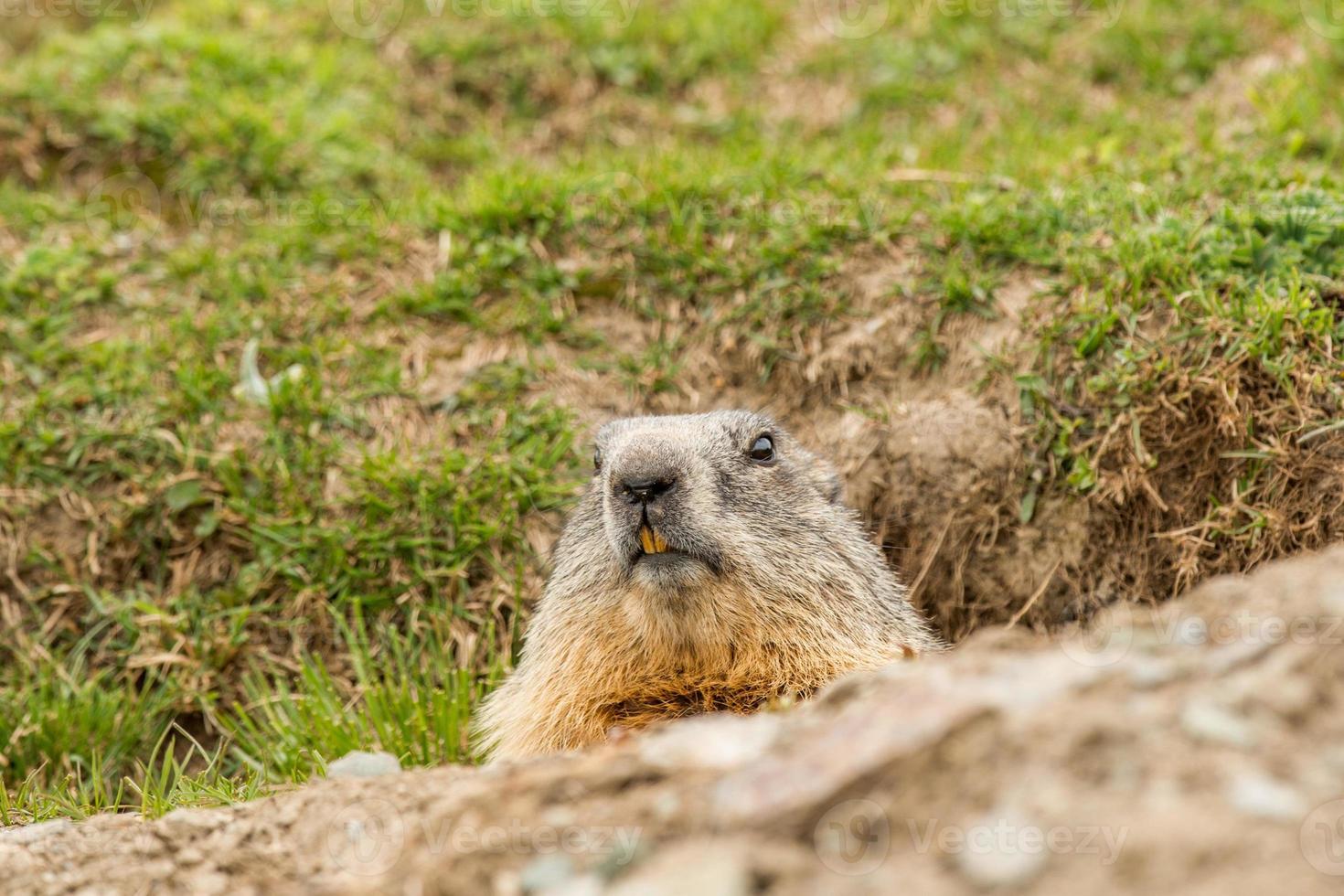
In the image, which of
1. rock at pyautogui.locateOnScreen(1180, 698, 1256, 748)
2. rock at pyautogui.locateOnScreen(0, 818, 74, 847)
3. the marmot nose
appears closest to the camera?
rock at pyautogui.locateOnScreen(1180, 698, 1256, 748)

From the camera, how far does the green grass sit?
464cm

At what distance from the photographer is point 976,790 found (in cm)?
187

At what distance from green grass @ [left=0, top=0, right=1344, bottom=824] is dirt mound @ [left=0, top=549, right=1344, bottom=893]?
1741 millimetres

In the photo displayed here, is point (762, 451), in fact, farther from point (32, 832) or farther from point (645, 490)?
point (32, 832)

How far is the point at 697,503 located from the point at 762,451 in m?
0.65

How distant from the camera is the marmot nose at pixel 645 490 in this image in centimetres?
364

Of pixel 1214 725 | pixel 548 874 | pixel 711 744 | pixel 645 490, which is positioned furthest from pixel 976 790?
pixel 645 490

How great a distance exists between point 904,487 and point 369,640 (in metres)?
2.24

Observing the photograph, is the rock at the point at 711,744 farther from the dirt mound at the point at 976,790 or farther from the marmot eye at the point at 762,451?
the marmot eye at the point at 762,451

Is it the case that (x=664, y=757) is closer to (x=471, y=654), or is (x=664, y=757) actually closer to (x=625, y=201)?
(x=471, y=654)

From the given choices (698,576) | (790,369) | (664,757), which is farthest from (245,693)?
(664,757)

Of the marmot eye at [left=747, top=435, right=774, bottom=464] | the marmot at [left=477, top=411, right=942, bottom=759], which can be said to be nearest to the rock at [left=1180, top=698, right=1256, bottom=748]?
the marmot at [left=477, top=411, right=942, bottom=759]

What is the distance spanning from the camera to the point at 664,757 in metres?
2.27

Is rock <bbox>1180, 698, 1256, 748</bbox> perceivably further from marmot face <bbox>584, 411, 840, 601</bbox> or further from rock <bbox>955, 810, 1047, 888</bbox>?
marmot face <bbox>584, 411, 840, 601</bbox>
